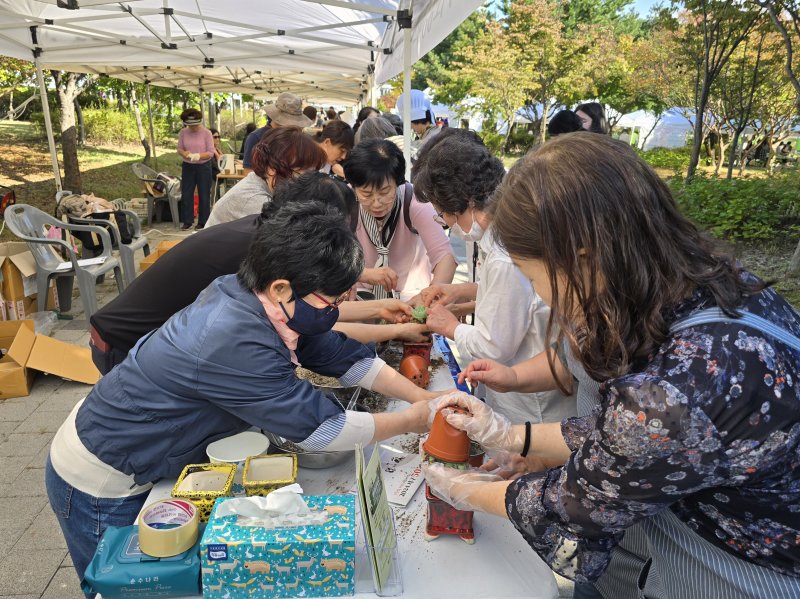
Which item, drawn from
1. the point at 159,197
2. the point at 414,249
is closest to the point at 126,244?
the point at 159,197

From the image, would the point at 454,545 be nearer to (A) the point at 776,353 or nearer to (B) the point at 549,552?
(B) the point at 549,552

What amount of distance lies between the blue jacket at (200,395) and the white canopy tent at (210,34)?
4049 mm

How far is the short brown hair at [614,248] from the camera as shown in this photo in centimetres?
100

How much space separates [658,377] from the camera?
0.95 meters

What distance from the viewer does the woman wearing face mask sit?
6.16ft

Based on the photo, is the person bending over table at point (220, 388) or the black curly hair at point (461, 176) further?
the black curly hair at point (461, 176)

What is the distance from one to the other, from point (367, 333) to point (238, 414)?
1.01 metres

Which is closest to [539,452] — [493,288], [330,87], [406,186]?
[493,288]

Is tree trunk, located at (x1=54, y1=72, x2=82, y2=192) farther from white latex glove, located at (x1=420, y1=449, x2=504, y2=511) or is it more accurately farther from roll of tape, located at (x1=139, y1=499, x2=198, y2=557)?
white latex glove, located at (x1=420, y1=449, x2=504, y2=511)

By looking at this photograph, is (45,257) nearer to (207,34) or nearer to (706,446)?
(207,34)

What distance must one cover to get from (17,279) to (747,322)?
592 centimetres

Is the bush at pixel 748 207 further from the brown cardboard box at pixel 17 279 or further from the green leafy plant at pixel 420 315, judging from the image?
the brown cardboard box at pixel 17 279

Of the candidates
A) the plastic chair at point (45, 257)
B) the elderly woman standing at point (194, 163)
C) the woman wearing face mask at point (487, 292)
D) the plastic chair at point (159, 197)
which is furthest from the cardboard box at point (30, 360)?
the plastic chair at point (159, 197)

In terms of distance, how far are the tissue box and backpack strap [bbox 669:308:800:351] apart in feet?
2.64
